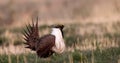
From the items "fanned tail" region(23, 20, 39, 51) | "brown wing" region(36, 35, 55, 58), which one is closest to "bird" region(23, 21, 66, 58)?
"brown wing" region(36, 35, 55, 58)

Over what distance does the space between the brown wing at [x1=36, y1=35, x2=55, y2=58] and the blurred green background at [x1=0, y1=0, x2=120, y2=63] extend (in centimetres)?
17

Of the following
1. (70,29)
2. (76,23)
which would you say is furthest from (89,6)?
(70,29)

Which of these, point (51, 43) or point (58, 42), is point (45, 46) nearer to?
point (51, 43)

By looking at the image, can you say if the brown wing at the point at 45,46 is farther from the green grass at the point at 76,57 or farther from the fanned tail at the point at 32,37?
the fanned tail at the point at 32,37

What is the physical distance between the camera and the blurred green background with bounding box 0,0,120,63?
394 inches

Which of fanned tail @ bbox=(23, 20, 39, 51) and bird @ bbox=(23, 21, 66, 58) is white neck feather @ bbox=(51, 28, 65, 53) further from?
fanned tail @ bbox=(23, 20, 39, 51)

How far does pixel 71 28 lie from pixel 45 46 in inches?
265

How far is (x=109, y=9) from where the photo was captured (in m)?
21.3

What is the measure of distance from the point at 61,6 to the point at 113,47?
45.9 ft

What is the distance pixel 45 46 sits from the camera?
31.3 feet

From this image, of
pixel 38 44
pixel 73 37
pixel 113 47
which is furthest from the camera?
pixel 73 37

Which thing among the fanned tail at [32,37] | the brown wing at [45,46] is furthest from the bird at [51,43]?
the fanned tail at [32,37]

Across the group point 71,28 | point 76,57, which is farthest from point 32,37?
point 71,28

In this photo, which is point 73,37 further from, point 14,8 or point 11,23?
point 14,8
